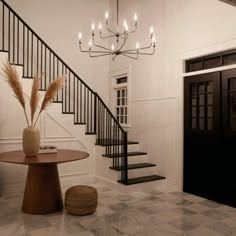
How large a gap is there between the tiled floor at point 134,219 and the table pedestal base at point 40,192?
0.36 feet

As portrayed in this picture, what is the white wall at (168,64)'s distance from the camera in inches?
178

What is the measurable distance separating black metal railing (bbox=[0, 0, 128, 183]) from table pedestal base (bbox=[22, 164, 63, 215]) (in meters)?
1.47

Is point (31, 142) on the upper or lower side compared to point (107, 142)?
upper

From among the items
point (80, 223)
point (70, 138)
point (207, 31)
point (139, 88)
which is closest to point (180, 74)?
point (207, 31)

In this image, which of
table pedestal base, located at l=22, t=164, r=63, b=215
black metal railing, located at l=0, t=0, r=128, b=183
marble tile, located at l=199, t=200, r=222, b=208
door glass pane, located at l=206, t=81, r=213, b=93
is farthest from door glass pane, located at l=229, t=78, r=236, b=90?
table pedestal base, located at l=22, t=164, r=63, b=215

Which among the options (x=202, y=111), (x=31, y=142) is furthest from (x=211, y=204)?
(x=31, y=142)

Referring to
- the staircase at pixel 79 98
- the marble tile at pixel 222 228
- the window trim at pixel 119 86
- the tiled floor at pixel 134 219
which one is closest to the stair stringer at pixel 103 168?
the staircase at pixel 79 98

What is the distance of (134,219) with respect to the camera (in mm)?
3662

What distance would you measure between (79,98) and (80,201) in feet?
11.5

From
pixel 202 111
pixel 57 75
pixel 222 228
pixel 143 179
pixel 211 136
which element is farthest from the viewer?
pixel 57 75

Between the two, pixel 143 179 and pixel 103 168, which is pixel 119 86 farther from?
pixel 143 179

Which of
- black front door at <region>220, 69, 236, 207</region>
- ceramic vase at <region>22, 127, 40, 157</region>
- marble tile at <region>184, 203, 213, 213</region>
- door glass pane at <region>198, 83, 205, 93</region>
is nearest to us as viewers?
ceramic vase at <region>22, 127, 40, 157</region>

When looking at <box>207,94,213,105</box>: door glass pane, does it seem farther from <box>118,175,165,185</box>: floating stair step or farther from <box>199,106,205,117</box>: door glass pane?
<box>118,175,165,185</box>: floating stair step

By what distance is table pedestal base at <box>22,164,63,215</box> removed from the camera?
3783 millimetres
